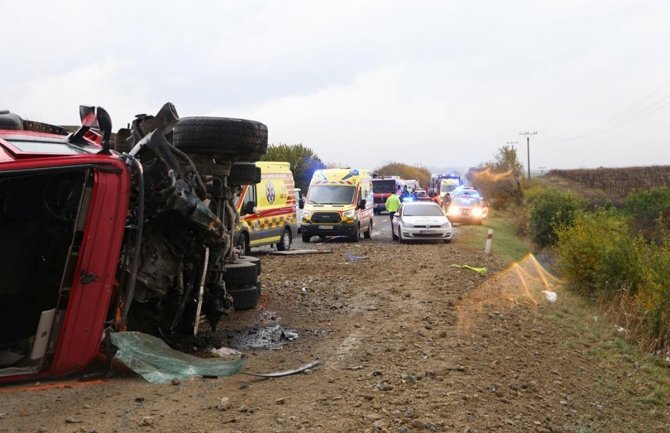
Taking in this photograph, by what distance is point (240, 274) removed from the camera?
7230mm

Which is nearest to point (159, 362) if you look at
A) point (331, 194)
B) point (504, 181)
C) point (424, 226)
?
point (424, 226)

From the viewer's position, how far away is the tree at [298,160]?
→ 47759 mm

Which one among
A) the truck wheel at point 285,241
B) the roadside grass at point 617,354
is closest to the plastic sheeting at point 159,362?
the roadside grass at point 617,354

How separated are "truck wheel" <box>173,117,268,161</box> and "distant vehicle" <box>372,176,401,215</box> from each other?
3619 centimetres

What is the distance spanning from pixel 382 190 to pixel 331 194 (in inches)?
887

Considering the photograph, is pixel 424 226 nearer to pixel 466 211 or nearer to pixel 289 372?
pixel 466 211

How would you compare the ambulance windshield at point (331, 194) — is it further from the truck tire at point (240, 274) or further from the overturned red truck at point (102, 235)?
the overturned red truck at point (102, 235)

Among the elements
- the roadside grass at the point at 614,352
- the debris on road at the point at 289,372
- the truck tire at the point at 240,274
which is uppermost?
the truck tire at the point at 240,274

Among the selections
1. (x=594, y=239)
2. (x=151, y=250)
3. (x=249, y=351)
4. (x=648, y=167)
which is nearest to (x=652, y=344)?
(x=594, y=239)

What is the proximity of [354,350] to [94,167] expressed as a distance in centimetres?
288

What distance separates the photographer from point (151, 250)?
543 centimetres

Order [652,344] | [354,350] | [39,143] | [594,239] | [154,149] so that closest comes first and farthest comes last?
[39,143], [154,149], [354,350], [652,344], [594,239]

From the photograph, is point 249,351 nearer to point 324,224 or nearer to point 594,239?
point 594,239

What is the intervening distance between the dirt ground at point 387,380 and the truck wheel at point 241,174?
1.58 meters
